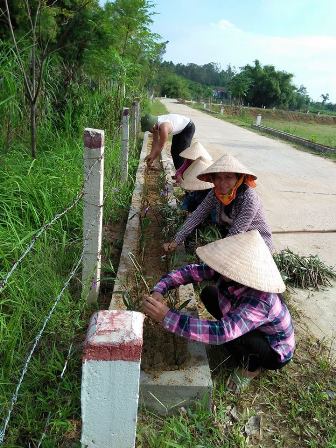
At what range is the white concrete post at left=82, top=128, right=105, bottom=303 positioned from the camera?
6.90 feet

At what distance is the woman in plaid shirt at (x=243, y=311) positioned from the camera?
1.86m

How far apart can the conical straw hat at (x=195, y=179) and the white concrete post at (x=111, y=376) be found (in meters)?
2.50

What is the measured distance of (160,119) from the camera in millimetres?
5508

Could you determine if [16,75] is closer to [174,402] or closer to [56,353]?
[56,353]

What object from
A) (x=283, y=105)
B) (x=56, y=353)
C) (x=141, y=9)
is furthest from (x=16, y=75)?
(x=283, y=105)

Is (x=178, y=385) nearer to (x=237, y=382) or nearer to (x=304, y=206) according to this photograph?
(x=237, y=382)

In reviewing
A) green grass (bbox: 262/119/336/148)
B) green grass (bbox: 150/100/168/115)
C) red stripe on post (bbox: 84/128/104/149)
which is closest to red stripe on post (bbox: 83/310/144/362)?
red stripe on post (bbox: 84/128/104/149)

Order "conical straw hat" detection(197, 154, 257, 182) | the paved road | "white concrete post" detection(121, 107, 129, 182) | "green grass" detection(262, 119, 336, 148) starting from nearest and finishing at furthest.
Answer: "conical straw hat" detection(197, 154, 257, 182) < the paved road < "white concrete post" detection(121, 107, 129, 182) < "green grass" detection(262, 119, 336, 148)

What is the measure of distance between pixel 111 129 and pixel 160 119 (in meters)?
1.11

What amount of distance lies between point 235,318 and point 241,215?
101 cm

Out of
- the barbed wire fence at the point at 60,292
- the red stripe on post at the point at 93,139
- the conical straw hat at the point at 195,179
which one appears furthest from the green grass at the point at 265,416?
the conical straw hat at the point at 195,179

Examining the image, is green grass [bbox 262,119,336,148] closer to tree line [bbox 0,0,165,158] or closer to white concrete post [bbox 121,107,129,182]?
tree line [bbox 0,0,165,158]

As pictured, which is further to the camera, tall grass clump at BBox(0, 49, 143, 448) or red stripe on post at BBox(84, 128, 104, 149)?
red stripe on post at BBox(84, 128, 104, 149)

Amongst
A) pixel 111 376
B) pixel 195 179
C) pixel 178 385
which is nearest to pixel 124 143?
pixel 195 179
